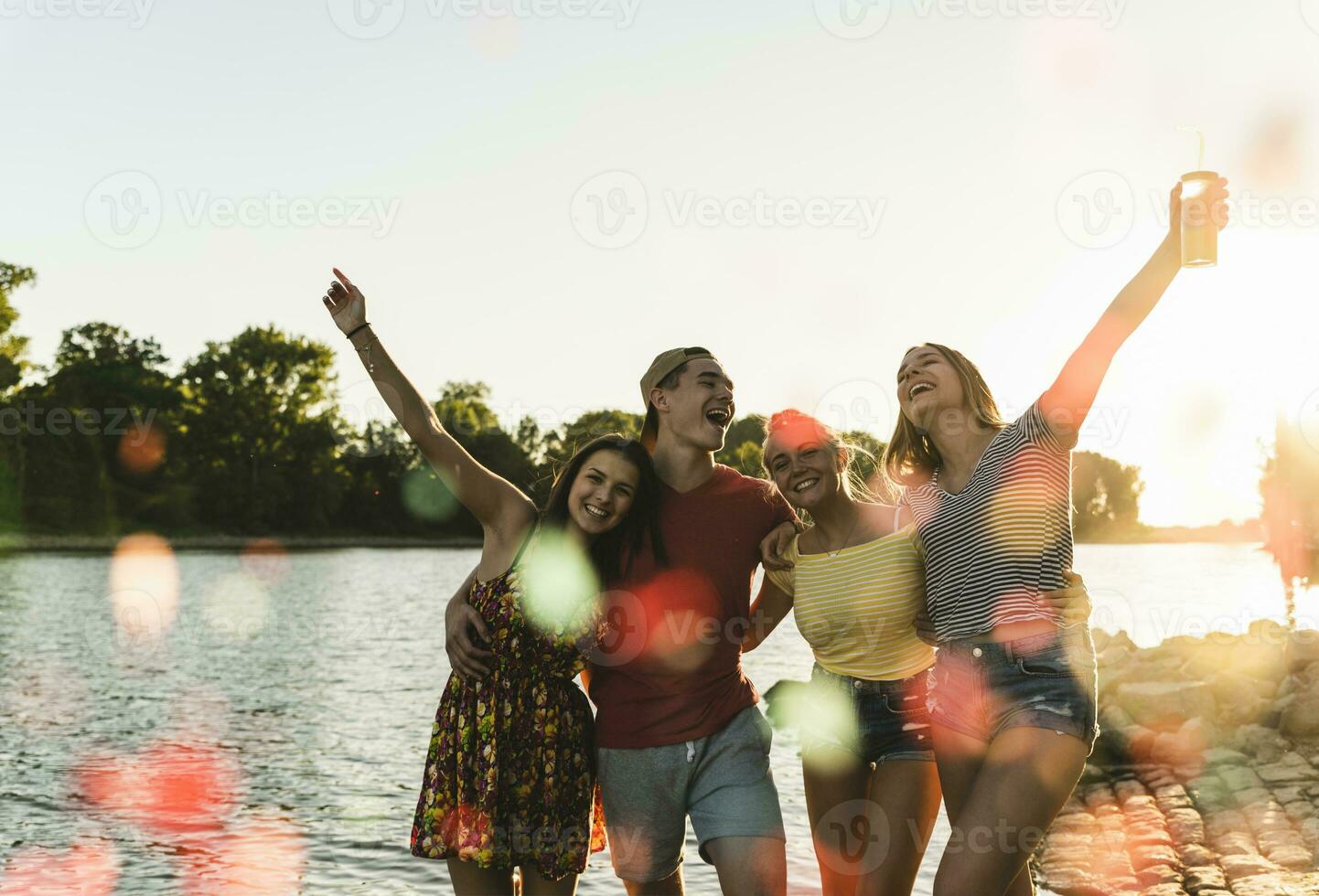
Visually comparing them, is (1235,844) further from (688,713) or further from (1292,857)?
(688,713)

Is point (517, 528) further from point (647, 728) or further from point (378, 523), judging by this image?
point (378, 523)

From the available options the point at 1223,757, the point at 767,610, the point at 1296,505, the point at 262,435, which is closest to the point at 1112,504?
the point at 1296,505

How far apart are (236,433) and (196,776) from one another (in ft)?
227

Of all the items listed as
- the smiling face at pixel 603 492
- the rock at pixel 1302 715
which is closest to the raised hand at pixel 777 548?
the smiling face at pixel 603 492

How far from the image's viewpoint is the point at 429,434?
4.33 meters

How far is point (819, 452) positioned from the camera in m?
4.71

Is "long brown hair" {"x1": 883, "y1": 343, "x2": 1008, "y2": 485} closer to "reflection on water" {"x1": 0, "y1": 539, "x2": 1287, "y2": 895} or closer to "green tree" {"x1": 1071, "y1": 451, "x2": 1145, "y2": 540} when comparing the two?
"reflection on water" {"x1": 0, "y1": 539, "x2": 1287, "y2": 895}

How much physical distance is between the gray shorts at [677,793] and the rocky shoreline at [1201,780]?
18.5 feet

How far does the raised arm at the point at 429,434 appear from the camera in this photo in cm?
435

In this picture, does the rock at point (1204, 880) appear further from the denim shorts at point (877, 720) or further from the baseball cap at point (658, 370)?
the baseball cap at point (658, 370)

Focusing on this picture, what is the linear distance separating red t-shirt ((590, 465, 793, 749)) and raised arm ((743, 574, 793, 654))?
0.57 feet

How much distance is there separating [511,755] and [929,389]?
83.7 inches

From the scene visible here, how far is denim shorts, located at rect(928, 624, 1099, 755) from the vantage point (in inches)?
147

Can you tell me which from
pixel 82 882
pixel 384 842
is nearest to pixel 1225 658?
pixel 384 842
